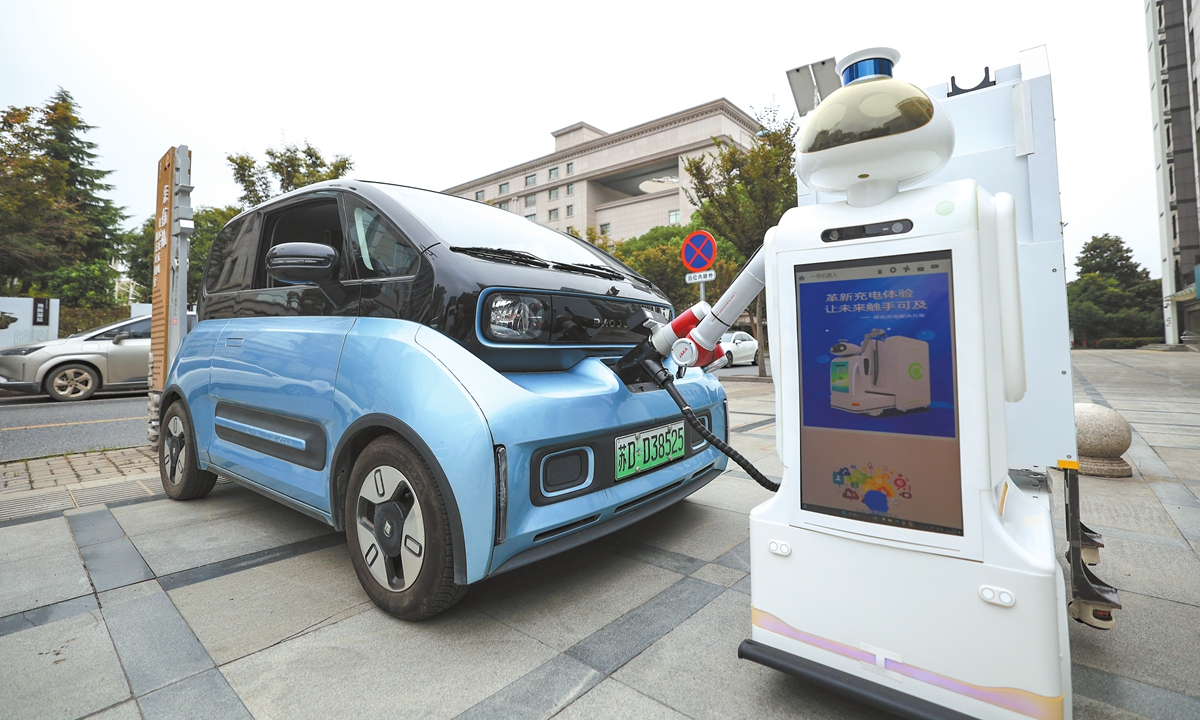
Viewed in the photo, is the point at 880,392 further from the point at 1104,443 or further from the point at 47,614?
the point at 1104,443

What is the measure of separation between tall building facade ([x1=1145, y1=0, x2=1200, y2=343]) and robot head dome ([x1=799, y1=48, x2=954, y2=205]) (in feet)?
144

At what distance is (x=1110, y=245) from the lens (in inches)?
2005

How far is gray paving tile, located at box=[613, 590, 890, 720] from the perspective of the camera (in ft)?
4.92

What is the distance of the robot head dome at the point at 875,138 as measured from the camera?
1.37m

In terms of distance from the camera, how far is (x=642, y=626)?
1.96 m

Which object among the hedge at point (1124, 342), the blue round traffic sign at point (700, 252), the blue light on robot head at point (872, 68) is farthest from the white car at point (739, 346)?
the hedge at point (1124, 342)

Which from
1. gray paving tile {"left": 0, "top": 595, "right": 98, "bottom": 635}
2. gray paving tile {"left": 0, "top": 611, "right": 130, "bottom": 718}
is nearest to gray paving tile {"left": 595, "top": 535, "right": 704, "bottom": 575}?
gray paving tile {"left": 0, "top": 611, "right": 130, "bottom": 718}

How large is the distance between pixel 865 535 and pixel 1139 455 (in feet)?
15.8

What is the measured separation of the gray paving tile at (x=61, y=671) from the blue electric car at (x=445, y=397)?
28.8 inches

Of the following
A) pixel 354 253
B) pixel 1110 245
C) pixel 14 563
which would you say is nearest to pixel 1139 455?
pixel 354 253

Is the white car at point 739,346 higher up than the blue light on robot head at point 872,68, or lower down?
lower down

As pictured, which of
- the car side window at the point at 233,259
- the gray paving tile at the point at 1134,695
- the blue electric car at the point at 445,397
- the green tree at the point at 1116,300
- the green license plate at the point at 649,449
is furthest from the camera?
the green tree at the point at 1116,300

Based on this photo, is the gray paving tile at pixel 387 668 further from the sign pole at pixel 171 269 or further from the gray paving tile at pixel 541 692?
the sign pole at pixel 171 269

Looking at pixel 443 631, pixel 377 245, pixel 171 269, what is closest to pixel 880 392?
pixel 443 631
